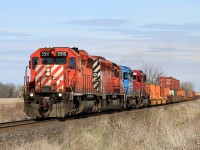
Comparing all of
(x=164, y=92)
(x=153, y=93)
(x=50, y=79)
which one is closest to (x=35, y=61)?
(x=50, y=79)

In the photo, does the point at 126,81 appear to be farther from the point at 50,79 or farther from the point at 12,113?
the point at 50,79

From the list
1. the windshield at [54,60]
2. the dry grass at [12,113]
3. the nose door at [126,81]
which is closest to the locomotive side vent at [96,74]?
the windshield at [54,60]

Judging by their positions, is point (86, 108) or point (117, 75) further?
point (117, 75)

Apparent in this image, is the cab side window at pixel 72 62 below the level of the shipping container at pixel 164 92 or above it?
above

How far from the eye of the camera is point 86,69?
21625mm

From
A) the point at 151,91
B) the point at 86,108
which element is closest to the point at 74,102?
the point at 86,108

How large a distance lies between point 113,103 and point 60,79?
839 cm

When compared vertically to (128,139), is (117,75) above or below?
Result: above

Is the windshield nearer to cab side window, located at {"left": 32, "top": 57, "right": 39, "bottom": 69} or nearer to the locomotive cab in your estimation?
the locomotive cab

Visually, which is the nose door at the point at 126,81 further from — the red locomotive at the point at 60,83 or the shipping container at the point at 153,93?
the shipping container at the point at 153,93

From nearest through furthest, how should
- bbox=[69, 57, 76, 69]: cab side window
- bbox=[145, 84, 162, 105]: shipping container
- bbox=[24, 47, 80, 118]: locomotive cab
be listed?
bbox=[24, 47, 80, 118]: locomotive cab
bbox=[69, 57, 76, 69]: cab side window
bbox=[145, 84, 162, 105]: shipping container

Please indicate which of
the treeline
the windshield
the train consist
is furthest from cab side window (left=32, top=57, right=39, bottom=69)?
the treeline

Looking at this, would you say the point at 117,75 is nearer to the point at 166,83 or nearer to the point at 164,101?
the point at 164,101

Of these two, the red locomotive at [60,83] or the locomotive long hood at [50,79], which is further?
the locomotive long hood at [50,79]
